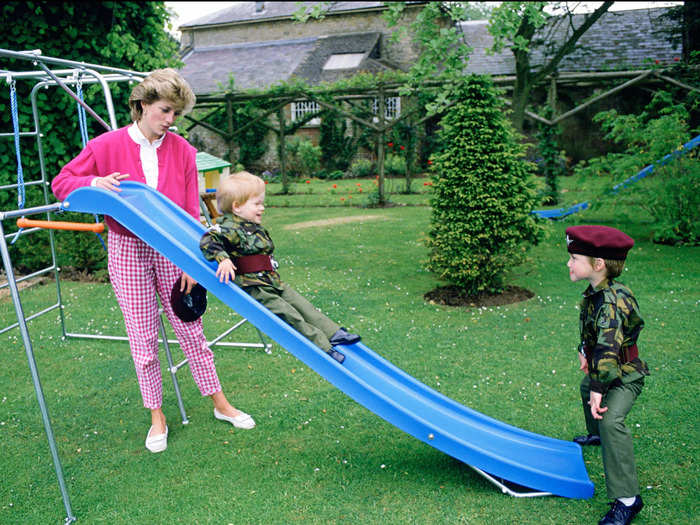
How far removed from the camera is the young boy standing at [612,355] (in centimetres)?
276

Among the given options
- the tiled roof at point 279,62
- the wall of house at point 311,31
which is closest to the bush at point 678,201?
the tiled roof at point 279,62

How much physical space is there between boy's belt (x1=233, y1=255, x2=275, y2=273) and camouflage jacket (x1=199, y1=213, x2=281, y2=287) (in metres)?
0.02

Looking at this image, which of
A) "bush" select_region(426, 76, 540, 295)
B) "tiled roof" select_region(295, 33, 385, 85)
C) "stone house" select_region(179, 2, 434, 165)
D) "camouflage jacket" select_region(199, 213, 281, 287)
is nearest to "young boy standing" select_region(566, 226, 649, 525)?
"camouflage jacket" select_region(199, 213, 281, 287)

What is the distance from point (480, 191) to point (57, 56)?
615cm

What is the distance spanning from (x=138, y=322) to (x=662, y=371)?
3917 millimetres

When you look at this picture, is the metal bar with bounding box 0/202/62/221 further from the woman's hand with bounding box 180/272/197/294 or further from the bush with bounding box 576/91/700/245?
the bush with bounding box 576/91/700/245

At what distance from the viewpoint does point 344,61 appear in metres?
28.6

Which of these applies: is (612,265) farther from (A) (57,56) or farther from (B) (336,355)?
(A) (57,56)

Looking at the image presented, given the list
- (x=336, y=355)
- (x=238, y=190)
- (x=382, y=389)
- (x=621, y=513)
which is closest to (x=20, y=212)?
(x=238, y=190)

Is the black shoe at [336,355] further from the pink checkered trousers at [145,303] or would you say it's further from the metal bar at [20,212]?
the metal bar at [20,212]

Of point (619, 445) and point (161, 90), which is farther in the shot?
point (161, 90)

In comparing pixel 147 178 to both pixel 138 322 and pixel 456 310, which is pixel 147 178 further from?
pixel 456 310

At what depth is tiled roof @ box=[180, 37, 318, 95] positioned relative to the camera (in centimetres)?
2850

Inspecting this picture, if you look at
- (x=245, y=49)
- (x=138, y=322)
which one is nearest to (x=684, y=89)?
(x=138, y=322)
